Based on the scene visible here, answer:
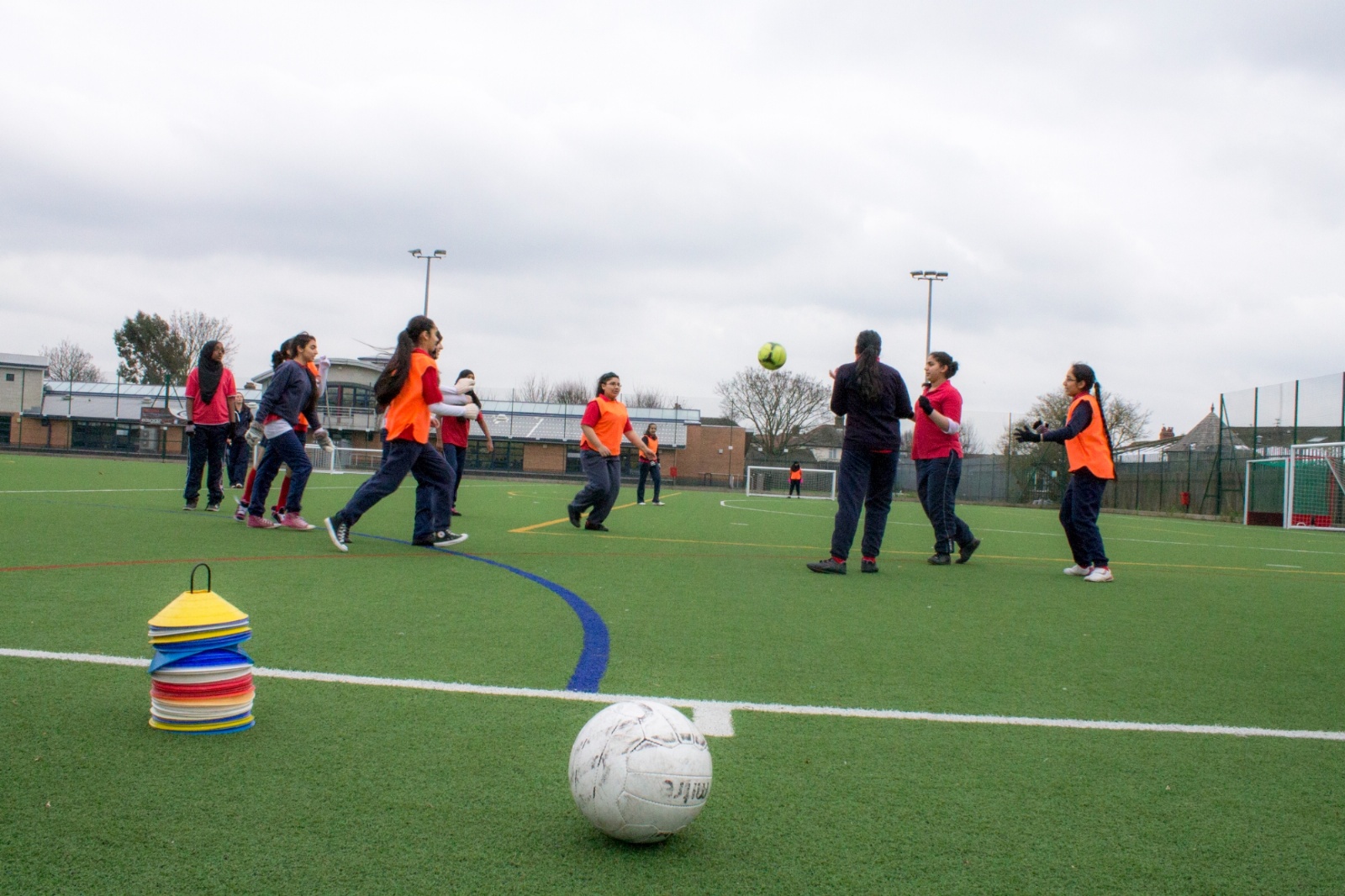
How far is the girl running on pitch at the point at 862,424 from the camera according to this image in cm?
718

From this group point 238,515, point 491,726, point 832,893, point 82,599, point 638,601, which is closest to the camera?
point 832,893

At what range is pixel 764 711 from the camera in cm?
319

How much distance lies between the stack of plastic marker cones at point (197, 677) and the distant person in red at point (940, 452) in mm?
6178

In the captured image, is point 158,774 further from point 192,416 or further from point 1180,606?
point 192,416

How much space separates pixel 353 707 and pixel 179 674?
1.76 feet

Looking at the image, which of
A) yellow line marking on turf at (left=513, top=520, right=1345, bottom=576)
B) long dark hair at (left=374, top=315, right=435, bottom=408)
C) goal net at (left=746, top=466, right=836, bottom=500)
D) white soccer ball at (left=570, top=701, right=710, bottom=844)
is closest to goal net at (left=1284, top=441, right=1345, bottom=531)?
yellow line marking on turf at (left=513, top=520, right=1345, bottom=576)

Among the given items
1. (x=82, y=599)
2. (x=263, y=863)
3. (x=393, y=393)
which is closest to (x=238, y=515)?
(x=393, y=393)

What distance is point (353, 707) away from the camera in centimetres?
300

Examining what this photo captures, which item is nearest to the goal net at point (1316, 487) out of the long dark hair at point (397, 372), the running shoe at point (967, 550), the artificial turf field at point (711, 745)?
the running shoe at point (967, 550)

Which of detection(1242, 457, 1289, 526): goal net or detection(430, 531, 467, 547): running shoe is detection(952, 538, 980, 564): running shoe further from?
detection(1242, 457, 1289, 526): goal net

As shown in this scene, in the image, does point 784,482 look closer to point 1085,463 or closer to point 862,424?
point 1085,463

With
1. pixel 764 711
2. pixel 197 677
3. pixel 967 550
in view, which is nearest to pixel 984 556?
pixel 967 550

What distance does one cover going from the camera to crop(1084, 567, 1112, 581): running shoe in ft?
24.3

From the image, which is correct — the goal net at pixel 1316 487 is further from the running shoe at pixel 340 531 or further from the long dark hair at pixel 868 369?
the running shoe at pixel 340 531
